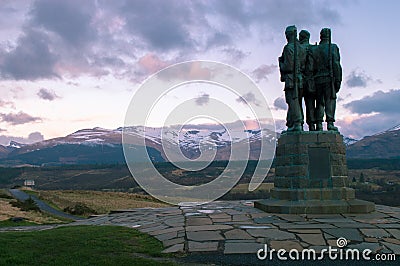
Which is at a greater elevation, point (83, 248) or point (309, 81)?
point (309, 81)

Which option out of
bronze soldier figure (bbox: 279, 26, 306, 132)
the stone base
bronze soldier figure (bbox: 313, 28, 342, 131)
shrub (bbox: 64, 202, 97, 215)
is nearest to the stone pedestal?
the stone base

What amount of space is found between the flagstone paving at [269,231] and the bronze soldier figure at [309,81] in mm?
3838

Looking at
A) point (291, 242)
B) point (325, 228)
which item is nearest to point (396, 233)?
point (325, 228)

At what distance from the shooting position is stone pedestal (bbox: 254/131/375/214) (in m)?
10.5

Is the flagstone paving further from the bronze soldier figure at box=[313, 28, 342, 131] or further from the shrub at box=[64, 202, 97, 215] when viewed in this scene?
the shrub at box=[64, 202, 97, 215]

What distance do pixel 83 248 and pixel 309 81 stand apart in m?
8.91

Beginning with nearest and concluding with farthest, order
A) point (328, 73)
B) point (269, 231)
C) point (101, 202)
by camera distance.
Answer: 1. point (269, 231)
2. point (328, 73)
3. point (101, 202)

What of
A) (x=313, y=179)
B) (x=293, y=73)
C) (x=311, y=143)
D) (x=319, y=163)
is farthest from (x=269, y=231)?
(x=293, y=73)

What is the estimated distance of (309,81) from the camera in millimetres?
12195

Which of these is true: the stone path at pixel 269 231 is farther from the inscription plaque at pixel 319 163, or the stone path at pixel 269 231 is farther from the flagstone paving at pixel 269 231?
the inscription plaque at pixel 319 163

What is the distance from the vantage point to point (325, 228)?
8312 millimetres

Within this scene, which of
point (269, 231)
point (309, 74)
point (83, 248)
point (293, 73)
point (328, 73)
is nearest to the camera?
point (83, 248)

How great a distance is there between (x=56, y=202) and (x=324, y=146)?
28665mm

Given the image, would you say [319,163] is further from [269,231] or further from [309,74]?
[269,231]
